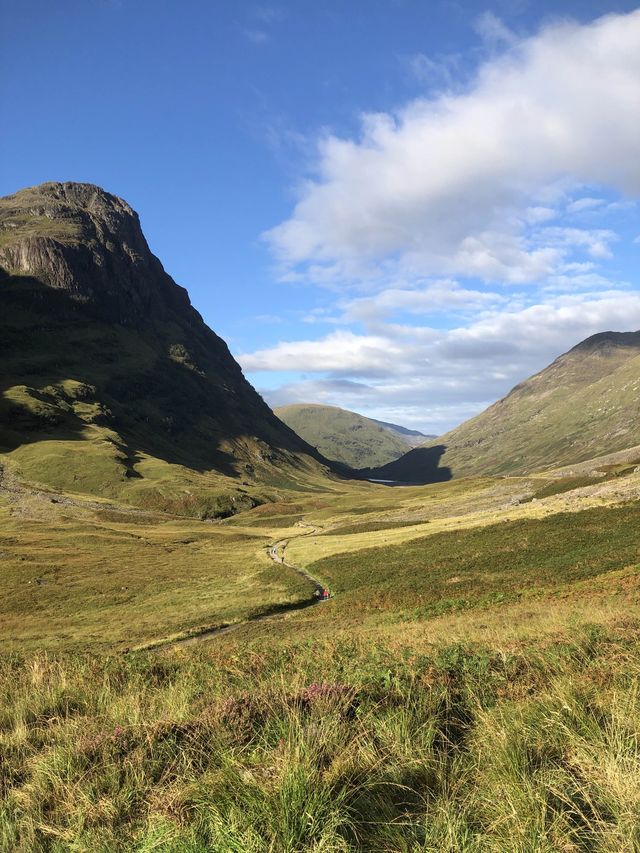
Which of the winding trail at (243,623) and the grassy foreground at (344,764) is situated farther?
the winding trail at (243,623)

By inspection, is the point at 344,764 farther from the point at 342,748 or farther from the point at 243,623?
the point at 243,623

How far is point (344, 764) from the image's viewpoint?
17.5ft

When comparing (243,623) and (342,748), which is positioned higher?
(342,748)

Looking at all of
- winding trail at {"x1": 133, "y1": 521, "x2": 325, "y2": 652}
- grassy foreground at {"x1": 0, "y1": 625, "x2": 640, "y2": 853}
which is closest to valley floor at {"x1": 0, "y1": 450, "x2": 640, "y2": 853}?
grassy foreground at {"x1": 0, "y1": 625, "x2": 640, "y2": 853}

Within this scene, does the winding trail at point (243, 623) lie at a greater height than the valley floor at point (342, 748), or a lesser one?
lesser

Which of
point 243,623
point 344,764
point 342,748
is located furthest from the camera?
point 243,623

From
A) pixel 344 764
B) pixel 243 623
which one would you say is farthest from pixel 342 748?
pixel 243 623

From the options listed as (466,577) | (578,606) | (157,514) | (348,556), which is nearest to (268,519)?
(157,514)

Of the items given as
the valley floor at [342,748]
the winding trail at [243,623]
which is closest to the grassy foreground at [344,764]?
A: the valley floor at [342,748]

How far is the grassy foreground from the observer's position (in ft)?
14.5

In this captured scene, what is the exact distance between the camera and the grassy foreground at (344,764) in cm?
441

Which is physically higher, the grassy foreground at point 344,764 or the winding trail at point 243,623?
the grassy foreground at point 344,764

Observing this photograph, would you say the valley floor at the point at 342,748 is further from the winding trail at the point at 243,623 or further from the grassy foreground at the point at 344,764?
the winding trail at the point at 243,623

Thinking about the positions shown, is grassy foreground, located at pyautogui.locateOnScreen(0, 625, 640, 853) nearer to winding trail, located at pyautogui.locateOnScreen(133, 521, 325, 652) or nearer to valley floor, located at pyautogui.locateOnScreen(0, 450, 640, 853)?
valley floor, located at pyautogui.locateOnScreen(0, 450, 640, 853)
